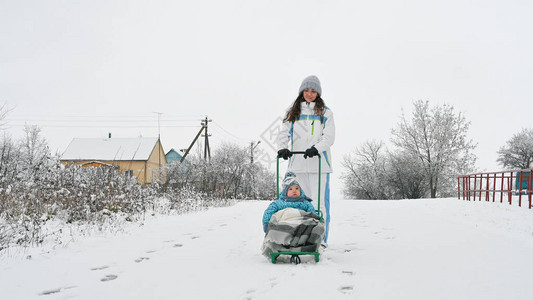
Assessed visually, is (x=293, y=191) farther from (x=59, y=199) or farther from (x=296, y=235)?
(x=59, y=199)

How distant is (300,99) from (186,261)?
2558 mm

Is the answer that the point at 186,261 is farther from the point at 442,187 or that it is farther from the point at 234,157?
the point at 234,157

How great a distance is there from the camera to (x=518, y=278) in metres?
2.85

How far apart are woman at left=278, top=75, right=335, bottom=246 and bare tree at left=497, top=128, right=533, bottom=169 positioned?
127ft

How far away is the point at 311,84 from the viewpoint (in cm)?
447

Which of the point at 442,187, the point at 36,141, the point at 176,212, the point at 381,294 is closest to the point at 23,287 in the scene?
the point at 381,294

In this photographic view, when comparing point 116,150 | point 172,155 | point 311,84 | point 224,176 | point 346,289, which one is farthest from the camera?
point 172,155

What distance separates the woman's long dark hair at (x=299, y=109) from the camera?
446 cm

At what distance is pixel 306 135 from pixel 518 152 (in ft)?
130

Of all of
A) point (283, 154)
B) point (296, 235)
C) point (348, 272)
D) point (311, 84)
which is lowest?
point (348, 272)

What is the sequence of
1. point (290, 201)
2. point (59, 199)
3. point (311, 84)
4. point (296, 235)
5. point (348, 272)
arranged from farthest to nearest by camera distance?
Result: point (59, 199)
point (311, 84)
point (290, 201)
point (296, 235)
point (348, 272)

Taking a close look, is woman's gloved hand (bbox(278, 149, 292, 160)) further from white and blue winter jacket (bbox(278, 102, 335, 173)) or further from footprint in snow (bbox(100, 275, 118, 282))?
footprint in snow (bbox(100, 275, 118, 282))

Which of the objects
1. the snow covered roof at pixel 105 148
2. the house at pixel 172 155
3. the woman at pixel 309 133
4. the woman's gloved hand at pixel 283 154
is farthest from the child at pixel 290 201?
the house at pixel 172 155

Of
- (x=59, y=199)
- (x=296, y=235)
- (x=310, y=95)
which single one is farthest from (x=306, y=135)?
(x=59, y=199)
